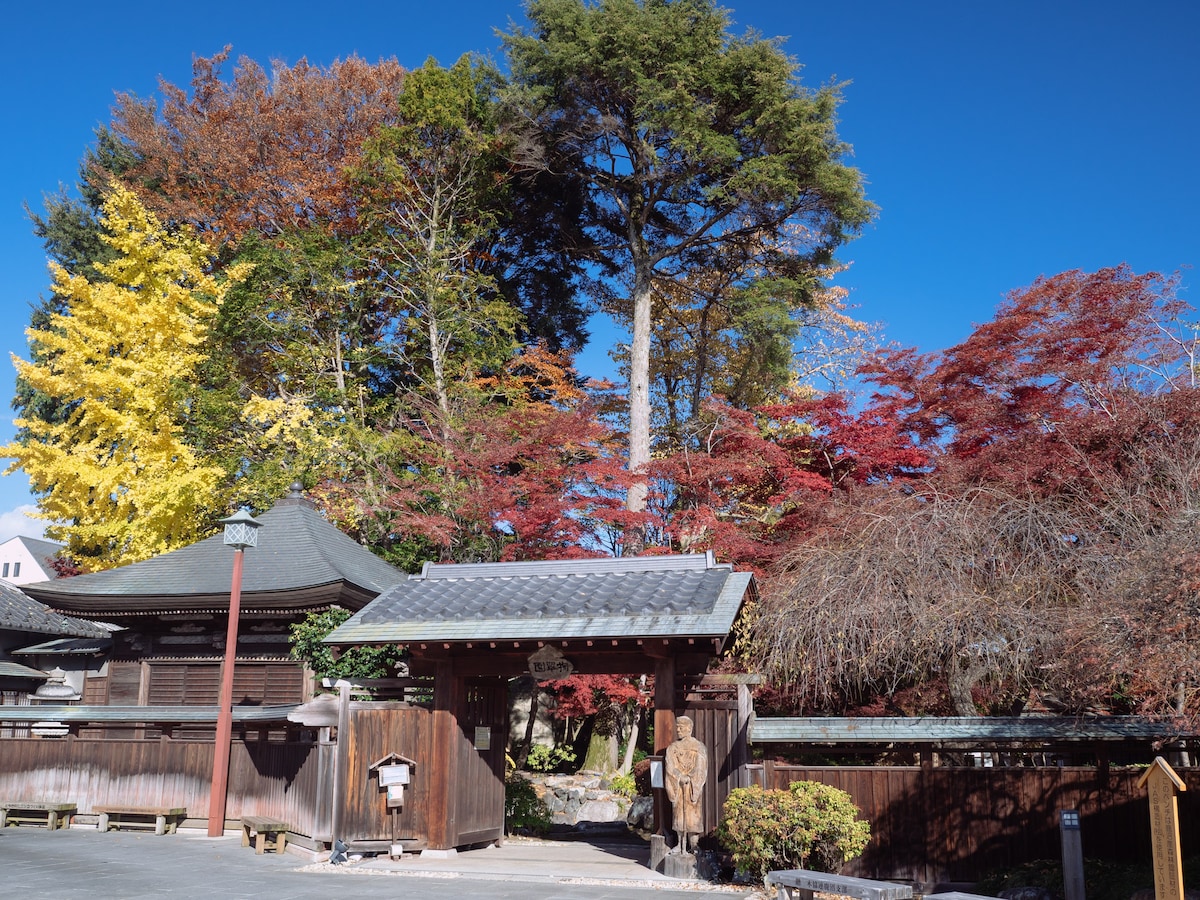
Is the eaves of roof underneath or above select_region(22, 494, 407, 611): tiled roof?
underneath

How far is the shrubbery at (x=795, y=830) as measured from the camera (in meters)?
10.5

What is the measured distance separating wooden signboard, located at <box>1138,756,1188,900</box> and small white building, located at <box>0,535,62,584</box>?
5704cm

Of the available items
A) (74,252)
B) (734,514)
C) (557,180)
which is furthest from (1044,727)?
(74,252)

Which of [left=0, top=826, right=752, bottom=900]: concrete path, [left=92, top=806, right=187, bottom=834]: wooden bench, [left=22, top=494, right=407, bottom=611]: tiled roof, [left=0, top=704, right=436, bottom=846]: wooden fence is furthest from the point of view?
[left=22, top=494, right=407, bottom=611]: tiled roof

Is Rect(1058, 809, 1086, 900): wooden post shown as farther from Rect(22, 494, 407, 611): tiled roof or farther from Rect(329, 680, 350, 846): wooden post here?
Rect(22, 494, 407, 611): tiled roof

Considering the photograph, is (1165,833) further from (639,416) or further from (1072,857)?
(639,416)

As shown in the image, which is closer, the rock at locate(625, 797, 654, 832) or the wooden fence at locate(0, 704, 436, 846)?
the wooden fence at locate(0, 704, 436, 846)

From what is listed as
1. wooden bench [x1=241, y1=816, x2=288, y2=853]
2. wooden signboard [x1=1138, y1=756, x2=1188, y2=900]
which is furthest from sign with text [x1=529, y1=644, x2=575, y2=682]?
wooden signboard [x1=1138, y1=756, x2=1188, y2=900]

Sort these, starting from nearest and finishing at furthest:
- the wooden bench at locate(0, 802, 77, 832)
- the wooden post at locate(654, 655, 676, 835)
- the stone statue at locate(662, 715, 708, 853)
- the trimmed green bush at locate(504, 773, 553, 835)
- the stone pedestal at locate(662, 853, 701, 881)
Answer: the stone pedestal at locate(662, 853, 701, 881), the stone statue at locate(662, 715, 708, 853), the wooden post at locate(654, 655, 676, 835), the wooden bench at locate(0, 802, 77, 832), the trimmed green bush at locate(504, 773, 553, 835)

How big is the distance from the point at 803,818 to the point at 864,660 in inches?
116

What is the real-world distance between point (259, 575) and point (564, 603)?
27.0ft

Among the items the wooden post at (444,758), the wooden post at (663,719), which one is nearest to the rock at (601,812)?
the wooden post at (444,758)

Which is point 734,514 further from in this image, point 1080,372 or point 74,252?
point 74,252

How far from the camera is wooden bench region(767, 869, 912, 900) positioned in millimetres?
8594
